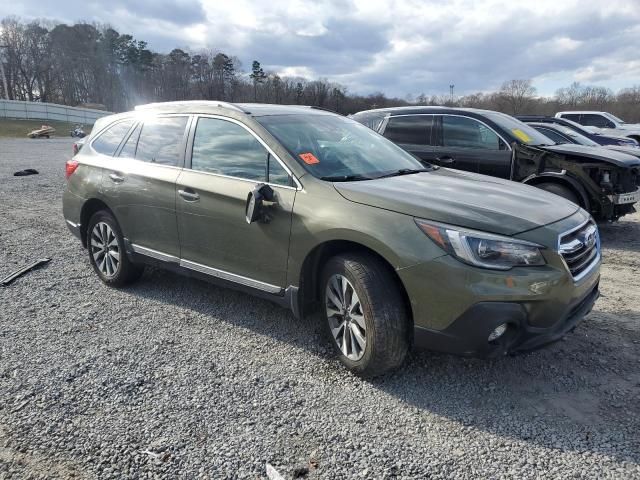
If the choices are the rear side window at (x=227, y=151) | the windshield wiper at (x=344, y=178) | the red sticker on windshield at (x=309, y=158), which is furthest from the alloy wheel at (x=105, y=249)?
the windshield wiper at (x=344, y=178)

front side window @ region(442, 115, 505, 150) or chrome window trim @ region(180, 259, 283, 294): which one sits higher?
front side window @ region(442, 115, 505, 150)

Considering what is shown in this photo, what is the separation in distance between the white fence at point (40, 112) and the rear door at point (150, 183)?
51.1 metres

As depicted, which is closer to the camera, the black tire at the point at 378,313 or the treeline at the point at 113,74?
the black tire at the point at 378,313

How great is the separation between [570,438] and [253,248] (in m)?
2.29

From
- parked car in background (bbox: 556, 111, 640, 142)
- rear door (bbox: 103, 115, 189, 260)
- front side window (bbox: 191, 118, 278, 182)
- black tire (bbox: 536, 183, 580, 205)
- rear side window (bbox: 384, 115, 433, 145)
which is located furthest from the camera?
parked car in background (bbox: 556, 111, 640, 142)

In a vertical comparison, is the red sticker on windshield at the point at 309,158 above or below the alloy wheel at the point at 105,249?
above

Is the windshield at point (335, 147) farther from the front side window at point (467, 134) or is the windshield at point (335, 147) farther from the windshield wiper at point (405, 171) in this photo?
the front side window at point (467, 134)

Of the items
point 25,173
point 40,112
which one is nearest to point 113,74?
point 40,112

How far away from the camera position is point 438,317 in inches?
109

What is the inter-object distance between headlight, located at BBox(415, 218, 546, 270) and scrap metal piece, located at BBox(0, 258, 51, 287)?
4.53m

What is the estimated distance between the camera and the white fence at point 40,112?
4741 cm

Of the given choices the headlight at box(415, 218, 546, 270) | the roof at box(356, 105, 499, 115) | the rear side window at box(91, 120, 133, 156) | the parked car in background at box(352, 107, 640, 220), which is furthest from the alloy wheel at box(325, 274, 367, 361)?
the roof at box(356, 105, 499, 115)

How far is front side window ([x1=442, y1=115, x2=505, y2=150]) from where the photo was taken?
7.25m

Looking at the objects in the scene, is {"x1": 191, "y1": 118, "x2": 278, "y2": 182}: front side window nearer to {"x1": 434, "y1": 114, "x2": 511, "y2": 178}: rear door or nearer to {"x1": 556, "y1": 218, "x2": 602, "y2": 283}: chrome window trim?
{"x1": 556, "y1": 218, "x2": 602, "y2": 283}: chrome window trim
